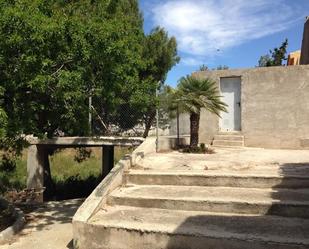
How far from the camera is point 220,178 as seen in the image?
7.93m

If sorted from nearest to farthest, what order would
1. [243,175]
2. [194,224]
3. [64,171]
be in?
1. [194,224]
2. [243,175]
3. [64,171]

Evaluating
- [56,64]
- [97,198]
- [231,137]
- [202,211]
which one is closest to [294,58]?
[231,137]

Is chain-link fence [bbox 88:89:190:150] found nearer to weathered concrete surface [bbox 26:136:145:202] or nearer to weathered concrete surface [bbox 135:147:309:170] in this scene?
weathered concrete surface [bbox 26:136:145:202]

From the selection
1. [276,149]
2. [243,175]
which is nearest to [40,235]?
[243,175]

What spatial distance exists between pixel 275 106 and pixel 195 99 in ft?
10.7

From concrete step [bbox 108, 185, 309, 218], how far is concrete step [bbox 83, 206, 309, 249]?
6.4 inches

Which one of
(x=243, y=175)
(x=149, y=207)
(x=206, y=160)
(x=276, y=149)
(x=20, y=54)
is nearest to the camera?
(x=20, y=54)

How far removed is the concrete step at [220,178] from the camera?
24.8 ft

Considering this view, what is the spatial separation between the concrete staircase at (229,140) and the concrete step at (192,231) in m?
7.32

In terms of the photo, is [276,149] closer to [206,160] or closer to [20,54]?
[206,160]

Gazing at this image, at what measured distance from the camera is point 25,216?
9.10m

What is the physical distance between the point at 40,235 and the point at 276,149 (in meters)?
8.48

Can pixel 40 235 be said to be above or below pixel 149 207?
below

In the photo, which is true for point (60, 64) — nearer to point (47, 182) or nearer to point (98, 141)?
point (98, 141)
